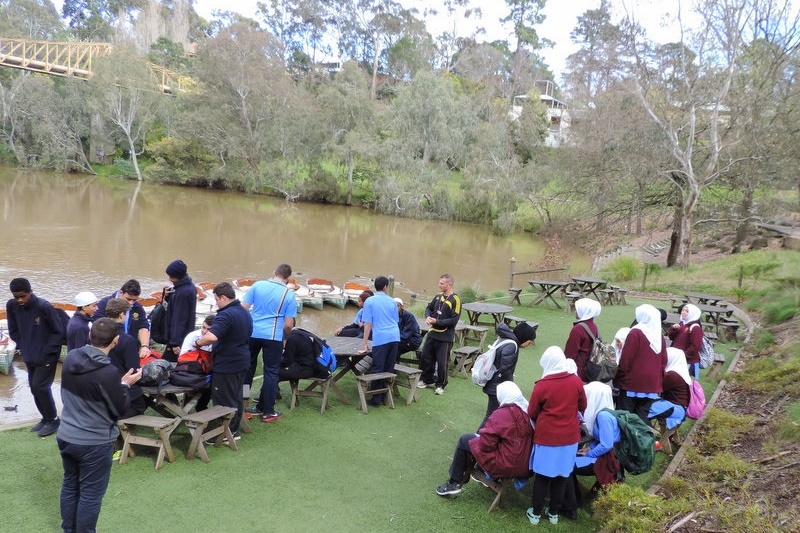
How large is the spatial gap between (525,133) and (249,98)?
23.0 metres

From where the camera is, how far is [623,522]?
12.2 feet

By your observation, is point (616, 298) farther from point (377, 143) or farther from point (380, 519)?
point (377, 143)

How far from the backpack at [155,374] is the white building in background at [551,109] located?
4667 cm

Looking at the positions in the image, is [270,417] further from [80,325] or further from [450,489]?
[450,489]

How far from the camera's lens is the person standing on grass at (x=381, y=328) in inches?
248

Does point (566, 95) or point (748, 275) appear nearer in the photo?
point (748, 275)

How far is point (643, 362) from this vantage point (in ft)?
17.0

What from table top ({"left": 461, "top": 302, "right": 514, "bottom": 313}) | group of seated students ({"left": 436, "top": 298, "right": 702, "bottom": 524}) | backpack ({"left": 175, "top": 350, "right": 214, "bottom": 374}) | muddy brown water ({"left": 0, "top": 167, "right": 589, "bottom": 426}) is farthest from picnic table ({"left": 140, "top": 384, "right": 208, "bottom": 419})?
table top ({"left": 461, "top": 302, "right": 514, "bottom": 313})

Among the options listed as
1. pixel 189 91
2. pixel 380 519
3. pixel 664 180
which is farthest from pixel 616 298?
pixel 189 91

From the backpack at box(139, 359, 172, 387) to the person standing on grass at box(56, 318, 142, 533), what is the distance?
1443 millimetres

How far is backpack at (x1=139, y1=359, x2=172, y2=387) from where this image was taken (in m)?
4.91

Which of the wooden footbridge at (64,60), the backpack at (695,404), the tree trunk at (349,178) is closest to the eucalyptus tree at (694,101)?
the backpack at (695,404)

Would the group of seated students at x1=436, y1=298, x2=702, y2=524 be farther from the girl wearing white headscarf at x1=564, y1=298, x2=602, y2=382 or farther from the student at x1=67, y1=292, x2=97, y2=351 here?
the student at x1=67, y1=292, x2=97, y2=351

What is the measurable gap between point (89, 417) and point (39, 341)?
2466 mm
